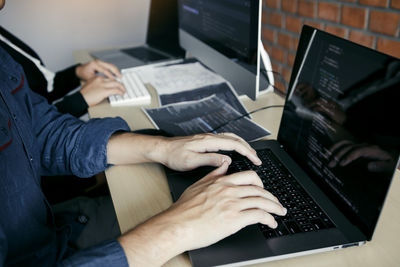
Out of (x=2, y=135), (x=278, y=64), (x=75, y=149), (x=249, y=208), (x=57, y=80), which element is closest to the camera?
(x=249, y=208)

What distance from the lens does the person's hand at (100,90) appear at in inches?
45.2

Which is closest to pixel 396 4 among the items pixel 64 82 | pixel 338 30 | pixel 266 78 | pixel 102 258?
pixel 338 30

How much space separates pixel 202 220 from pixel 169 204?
129mm

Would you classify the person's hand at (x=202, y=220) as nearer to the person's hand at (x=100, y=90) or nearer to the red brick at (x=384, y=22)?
the person's hand at (x=100, y=90)

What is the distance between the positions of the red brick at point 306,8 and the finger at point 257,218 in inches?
Result: 49.8

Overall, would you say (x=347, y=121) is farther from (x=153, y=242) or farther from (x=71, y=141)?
(x=71, y=141)

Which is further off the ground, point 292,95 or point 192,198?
point 292,95

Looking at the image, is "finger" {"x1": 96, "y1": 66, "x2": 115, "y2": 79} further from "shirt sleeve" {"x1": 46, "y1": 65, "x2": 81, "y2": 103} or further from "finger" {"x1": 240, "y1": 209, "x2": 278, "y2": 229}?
"finger" {"x1": 240, "y1": 209, "x2": 278, "y2": 229}

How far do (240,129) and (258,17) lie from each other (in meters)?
0.30

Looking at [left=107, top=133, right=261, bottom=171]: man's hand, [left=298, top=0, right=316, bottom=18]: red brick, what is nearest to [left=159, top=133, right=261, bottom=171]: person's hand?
[left=107, top=133, right=261, bottom=171]: man's hand

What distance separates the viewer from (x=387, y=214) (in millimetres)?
595

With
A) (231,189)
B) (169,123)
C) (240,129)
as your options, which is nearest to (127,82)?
(169,123)

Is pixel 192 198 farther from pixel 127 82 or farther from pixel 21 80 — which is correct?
pixel 127 82

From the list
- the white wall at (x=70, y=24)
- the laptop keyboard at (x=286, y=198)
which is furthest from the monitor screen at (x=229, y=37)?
the white wall at (x=70, y=24)
